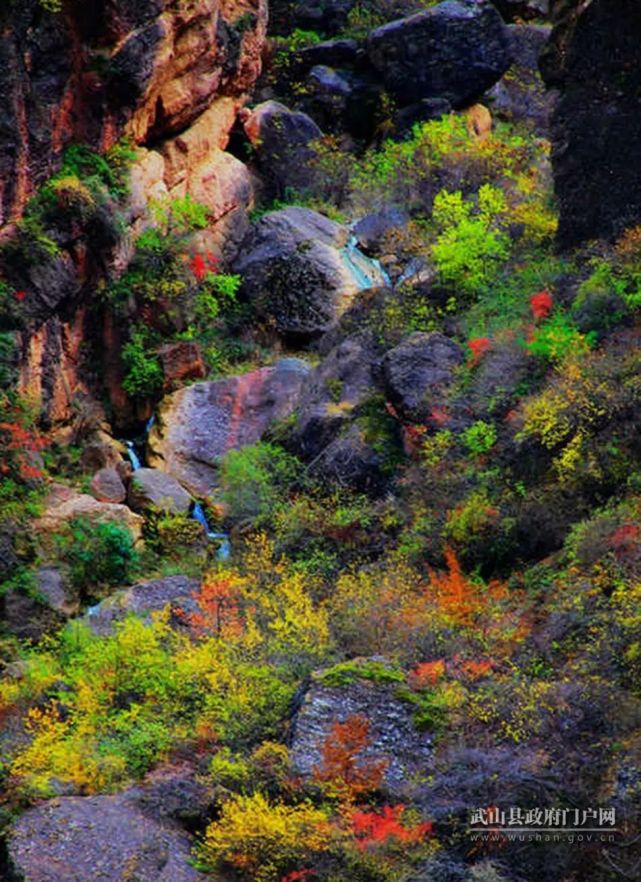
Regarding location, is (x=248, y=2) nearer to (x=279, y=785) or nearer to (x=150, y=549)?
(x=150, y=549)

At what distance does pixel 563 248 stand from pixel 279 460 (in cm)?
945

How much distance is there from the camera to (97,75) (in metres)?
35.9

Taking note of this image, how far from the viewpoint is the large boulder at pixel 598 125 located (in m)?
31.1

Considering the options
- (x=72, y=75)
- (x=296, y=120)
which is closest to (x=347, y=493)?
(x=72, y=75)

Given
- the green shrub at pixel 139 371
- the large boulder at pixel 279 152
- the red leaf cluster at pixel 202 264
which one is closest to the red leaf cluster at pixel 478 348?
the green shrub at pixel 139 371

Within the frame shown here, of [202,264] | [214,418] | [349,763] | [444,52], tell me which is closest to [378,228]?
[202,264]

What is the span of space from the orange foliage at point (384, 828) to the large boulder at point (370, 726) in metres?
0.55

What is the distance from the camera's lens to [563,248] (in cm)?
3272

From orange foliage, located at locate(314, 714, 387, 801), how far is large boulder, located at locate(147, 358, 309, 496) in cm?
1723

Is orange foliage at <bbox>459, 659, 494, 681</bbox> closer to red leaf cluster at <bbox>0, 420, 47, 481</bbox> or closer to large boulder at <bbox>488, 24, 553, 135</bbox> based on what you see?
red leaf cluster at <bbox>0, 420, 47, 481</bbox>

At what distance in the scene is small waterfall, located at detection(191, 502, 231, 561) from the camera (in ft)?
108

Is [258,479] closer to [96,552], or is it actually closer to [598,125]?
[96,552]

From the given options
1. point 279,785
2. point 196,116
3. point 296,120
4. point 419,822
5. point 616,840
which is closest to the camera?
point 616,840

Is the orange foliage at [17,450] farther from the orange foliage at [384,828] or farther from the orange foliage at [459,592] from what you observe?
the orange foliage at [384,828]
